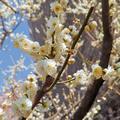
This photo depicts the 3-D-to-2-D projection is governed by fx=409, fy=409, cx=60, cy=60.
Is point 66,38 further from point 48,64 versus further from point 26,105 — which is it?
point 26,105

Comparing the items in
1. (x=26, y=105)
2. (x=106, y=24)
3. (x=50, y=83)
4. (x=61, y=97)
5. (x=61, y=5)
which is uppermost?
(x=61, y=97)

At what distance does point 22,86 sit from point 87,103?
95 cm

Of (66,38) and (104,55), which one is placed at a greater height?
(104,55)

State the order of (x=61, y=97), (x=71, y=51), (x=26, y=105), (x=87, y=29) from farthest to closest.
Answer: (x=61, y=97) → (x=87, y=29) → (x=71, y=51) → (x=26, y=105)

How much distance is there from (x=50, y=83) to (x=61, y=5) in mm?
353

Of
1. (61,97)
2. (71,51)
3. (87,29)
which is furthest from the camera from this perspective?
(61,97)

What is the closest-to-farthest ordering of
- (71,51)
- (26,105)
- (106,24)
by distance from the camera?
1. (26,105)
2. (71,51)
3. (106,24)

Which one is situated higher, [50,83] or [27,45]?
[27,45]

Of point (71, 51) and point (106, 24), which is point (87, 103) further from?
point (71, 51)

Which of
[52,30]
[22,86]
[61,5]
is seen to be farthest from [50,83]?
[61,5]

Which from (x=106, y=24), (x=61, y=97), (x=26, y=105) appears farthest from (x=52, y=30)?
(x=61, y=97)

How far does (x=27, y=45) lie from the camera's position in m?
1.80

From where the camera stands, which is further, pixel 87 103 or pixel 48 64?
pixel 87 103

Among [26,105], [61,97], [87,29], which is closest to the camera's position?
[26,105]
